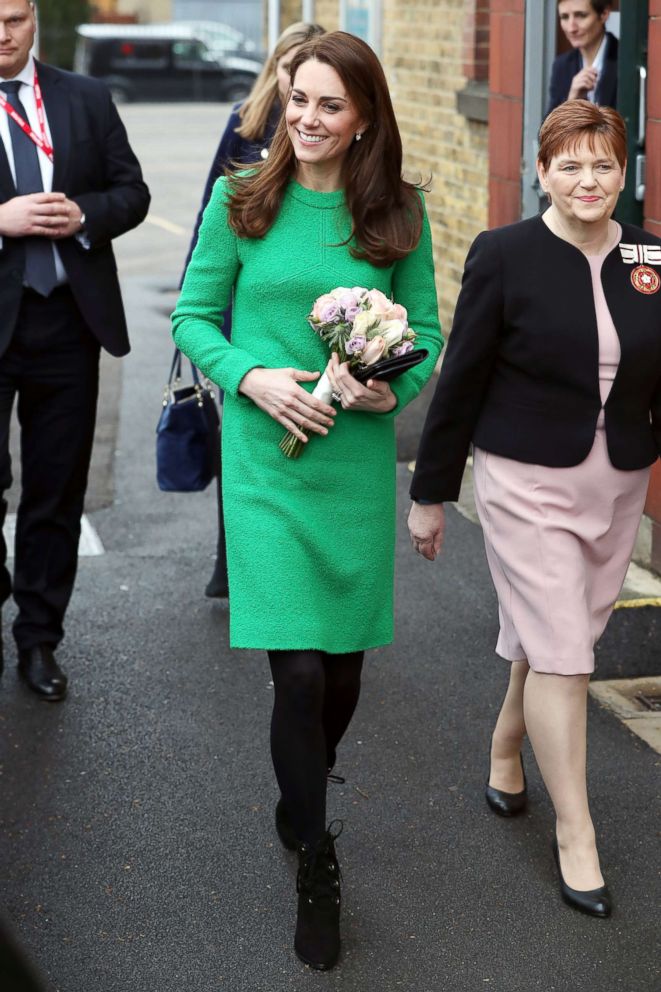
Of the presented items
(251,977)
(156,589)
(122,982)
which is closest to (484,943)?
(251,977)

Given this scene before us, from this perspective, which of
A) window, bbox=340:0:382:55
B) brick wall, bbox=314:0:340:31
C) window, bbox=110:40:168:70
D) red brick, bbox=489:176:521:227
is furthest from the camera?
window, bbox=110:40:168:70

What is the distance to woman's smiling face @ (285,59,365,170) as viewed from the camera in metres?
3.70

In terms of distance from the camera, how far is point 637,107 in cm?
651

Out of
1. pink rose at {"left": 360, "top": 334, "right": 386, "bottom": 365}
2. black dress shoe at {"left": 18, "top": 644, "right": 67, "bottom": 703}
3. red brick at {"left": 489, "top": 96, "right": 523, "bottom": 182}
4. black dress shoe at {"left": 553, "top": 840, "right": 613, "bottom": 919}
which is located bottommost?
black dress shoe at {"left": 18, "top": 644, "right": 67, "bottom": 703}

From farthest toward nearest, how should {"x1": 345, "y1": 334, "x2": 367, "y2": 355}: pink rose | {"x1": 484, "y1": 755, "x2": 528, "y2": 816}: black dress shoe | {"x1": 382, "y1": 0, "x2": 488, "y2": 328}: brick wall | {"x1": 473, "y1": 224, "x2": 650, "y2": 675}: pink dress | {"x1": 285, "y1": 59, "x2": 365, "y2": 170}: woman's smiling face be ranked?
{"x1": 382, "y1": 0, "x2": 488, "y2": 328}: brick wall < {"x1": 484, "y1": 755, "x2": 528, "y2": 816}: black dress shoe < {"x1": 473, "y1": 224, "x2": 650, "y2": 675}: pink dress < {"x1": 285, "y1": 59, "x2": 365, "y2": 170}: woman's smiling face < {"x1": 345, "y1": 334, "x2": 367, "y2": 355}: pink rose

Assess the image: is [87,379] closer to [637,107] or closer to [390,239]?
[390,239]

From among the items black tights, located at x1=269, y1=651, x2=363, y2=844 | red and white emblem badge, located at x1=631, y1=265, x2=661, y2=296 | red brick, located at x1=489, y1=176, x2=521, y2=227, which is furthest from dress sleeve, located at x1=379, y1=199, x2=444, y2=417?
red brick, located at x1=489, y1=176, x2=521, y2=227

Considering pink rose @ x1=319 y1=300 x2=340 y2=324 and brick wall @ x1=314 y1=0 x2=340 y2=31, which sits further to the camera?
brick wall @ x1=314 y1=0 x2=340 y2=31

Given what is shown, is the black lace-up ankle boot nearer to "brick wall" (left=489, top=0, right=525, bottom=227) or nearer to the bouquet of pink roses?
the bouquet of pink roses

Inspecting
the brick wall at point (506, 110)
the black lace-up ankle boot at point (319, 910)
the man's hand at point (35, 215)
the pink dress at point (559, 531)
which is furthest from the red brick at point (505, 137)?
the black lace-up ankle boot at point (319, 910)

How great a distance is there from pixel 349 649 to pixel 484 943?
0.77 meters

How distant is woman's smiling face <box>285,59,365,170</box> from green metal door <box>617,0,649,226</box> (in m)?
2.98

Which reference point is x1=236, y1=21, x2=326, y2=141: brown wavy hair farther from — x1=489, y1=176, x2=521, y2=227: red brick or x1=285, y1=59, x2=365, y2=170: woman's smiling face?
x1=489, y1=176, x2=521, y2=227: red brick

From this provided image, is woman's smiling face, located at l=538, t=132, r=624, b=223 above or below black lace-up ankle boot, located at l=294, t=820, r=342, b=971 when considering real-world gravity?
above
